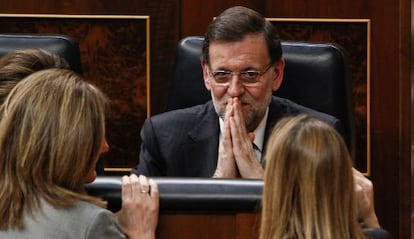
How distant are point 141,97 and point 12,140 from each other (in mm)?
A: 1253

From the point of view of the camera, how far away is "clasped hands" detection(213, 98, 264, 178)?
211 centimetres

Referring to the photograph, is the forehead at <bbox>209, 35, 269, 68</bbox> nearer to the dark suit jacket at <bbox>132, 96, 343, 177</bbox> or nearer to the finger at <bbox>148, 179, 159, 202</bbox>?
the dark suit jacket at <bbox>132, 96, 343, 177</bbox>

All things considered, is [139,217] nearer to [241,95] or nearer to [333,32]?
[241,95]

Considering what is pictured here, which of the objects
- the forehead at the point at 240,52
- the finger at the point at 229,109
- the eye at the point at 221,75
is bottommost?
the finger at the point at 229,109

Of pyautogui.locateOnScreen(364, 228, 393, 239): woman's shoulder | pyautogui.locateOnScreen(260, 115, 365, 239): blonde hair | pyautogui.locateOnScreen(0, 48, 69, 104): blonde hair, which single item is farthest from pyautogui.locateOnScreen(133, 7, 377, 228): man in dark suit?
pyautogui.locateOnScreen(260, 115, 365, 239): blonde hair

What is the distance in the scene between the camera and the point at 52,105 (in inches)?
56.6

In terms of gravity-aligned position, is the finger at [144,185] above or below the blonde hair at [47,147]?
below

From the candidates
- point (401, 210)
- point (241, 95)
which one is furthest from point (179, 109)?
point (401, 210)

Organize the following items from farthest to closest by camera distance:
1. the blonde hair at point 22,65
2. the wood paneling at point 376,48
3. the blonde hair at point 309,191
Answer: the wood paneling at point 376,48
the blonde hair at point 22,65
the blonde hair at point 309,191

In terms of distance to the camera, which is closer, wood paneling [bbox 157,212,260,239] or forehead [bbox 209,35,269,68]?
wood paneling [bbox 157,212,260,239]

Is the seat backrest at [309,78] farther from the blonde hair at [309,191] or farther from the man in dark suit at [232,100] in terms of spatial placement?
the blonde hair at [309,191]

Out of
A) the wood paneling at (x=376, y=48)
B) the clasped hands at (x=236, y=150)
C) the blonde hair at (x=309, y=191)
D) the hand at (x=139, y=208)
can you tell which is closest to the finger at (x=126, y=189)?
the hand at (x=139, y=208)

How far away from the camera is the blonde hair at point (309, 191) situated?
1.30 m

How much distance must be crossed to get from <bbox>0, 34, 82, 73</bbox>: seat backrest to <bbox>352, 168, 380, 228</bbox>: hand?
0.82 m
